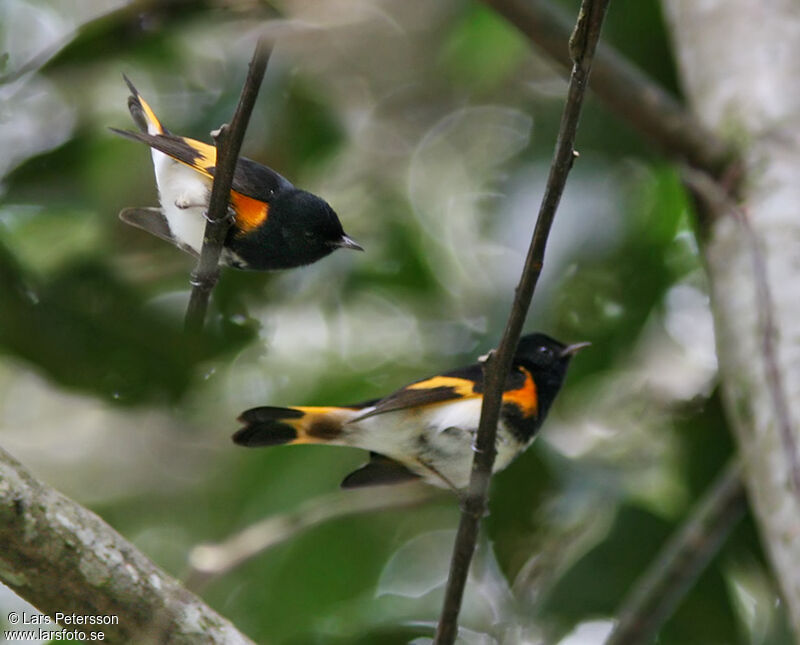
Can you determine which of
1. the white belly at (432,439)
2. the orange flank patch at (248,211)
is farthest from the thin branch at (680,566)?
the orange flank patch at (248,211)

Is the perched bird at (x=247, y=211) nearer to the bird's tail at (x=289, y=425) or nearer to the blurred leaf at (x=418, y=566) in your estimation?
the bird's tail at (x=289, y=425)

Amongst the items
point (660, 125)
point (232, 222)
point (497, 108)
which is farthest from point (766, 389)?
point (497, 108)

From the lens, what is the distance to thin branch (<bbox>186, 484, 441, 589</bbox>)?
3.68 meters

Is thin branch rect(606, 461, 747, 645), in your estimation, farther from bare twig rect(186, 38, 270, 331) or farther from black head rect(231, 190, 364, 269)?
bare twig rect(186, 38, 270, 331)

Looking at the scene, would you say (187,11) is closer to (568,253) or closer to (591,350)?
(568,253)

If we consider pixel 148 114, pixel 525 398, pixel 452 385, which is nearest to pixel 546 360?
pixel 525 398

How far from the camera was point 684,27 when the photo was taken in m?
3.65

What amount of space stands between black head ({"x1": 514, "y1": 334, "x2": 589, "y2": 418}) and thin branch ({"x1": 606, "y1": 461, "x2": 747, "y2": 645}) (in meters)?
0.66

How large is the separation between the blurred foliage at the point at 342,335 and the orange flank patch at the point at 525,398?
2.38 feet

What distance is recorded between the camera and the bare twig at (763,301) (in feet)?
8.07

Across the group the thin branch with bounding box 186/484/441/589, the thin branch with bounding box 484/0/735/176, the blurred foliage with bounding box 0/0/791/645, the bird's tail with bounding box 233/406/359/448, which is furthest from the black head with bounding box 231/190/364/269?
the thin branch with bounding box 186/484/441/589

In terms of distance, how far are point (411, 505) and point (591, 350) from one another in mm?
973

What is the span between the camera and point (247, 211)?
1.91 metres

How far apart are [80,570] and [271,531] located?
2217mm
